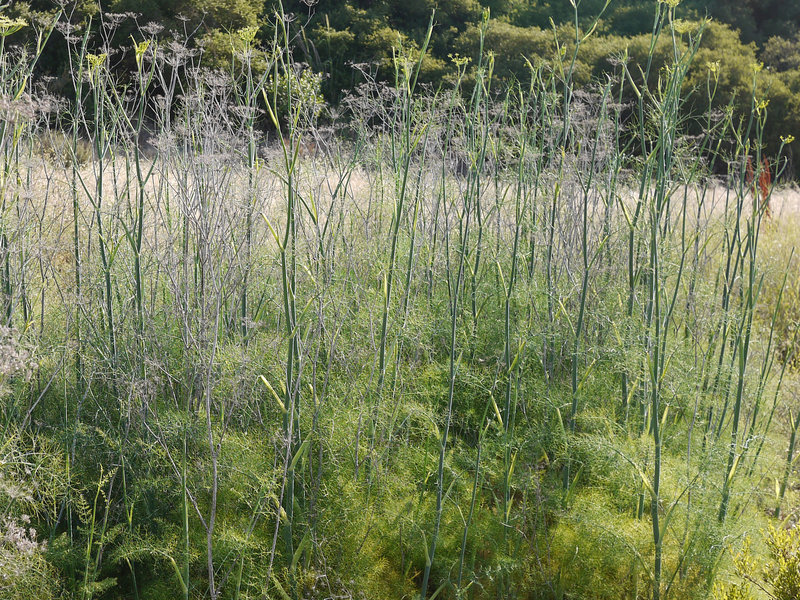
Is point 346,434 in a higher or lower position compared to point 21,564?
higher

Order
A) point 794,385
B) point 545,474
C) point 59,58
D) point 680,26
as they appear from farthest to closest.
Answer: point 59,58, point 794,385, point 545,474, point 680,26

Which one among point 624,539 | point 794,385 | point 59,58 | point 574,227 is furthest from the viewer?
point 59,58

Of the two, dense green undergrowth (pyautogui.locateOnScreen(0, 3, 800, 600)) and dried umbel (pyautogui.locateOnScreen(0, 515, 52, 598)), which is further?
dense green undergrowth (pyautogui.locateOnScreen(0, 3, 800, 600))

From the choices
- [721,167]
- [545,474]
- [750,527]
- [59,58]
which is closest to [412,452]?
[545,474]

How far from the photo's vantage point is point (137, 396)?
2.28 m

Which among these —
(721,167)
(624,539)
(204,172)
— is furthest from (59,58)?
(624,539)

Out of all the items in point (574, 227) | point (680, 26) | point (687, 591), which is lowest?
point (687, 591)

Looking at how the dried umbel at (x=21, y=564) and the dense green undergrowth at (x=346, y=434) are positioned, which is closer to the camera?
the dried umbel at (x=21, y=564)

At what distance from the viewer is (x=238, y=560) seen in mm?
2199

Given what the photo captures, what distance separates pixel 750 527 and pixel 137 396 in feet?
6.46

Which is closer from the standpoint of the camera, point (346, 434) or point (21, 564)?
point (21, 564)

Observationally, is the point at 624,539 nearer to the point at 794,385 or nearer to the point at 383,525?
the point at 383,525

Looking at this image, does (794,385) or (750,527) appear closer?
(750,527)

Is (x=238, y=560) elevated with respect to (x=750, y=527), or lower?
lower
